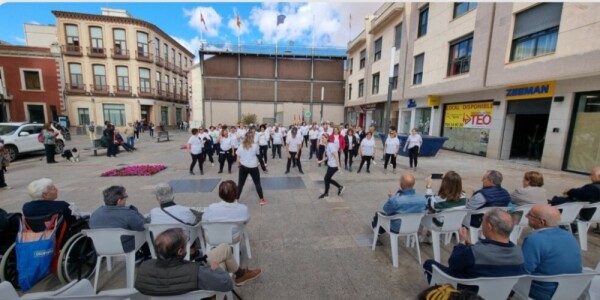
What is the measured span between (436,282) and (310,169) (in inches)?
291

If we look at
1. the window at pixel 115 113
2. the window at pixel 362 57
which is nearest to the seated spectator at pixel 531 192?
the window at pixel 362 57

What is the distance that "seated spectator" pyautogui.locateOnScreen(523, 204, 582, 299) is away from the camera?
2082mm

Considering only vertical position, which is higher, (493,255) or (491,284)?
(493,255)

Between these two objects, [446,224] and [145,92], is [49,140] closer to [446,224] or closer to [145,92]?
[446,224]

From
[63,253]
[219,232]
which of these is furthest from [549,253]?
[63,253]

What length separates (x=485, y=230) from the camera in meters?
2.15

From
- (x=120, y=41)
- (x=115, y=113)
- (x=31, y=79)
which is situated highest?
(x=120, y=41)

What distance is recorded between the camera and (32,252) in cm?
265

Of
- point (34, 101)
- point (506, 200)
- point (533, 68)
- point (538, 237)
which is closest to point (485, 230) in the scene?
point (538, 237)

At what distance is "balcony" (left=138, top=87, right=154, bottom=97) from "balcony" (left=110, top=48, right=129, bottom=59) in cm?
398

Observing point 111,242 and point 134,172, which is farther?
point 134,172

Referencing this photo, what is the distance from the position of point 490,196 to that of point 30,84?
3969cm

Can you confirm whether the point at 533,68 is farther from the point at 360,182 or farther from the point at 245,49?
the point at 245,49

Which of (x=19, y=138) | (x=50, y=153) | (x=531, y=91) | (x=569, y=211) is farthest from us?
(x=19, y=138)
